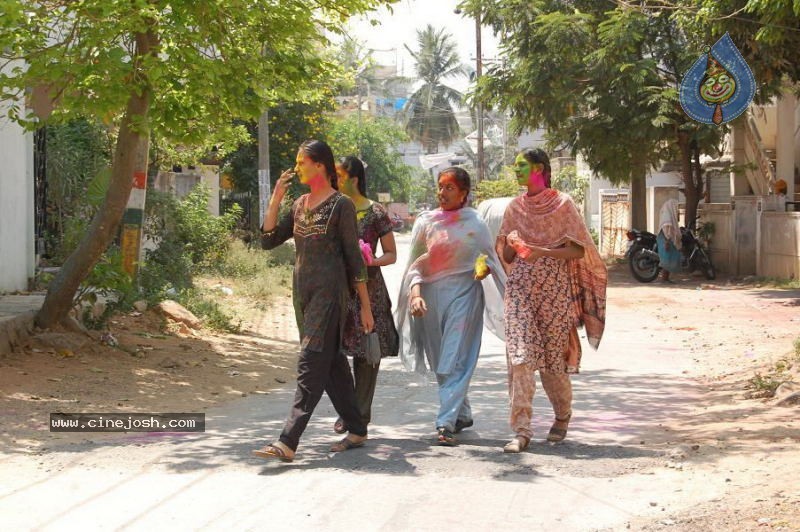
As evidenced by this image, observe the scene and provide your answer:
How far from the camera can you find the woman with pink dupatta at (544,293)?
Answer: 6.72m

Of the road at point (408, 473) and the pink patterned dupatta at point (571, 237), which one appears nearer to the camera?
the road at point (408, 473)

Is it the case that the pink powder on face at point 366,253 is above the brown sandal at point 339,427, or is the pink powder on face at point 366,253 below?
above

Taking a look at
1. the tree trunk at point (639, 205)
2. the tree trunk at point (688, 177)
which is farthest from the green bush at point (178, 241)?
the tree trunk at point (639, 205)

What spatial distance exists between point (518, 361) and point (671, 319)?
30.7 ft

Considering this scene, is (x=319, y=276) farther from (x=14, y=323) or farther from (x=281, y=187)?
(x=14, y=323)

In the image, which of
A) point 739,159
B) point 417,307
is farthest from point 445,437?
point 739,159

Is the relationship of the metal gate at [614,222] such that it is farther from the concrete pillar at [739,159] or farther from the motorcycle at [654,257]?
the motorcycle at [654,257]

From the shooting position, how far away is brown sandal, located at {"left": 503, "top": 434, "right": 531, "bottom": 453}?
6.54 meters

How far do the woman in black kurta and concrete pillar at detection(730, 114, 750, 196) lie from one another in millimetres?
18874

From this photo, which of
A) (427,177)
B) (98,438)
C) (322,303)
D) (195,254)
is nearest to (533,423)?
(322,303)

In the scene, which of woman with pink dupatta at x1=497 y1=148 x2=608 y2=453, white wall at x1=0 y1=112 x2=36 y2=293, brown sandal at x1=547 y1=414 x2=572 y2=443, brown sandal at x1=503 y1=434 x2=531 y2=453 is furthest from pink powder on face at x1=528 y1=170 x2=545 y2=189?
white wall at x1=0 y1=112 x2=36 y2=293

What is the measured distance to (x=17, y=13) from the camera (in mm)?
8094

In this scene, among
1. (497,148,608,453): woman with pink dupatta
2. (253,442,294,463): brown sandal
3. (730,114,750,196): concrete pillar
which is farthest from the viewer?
(730,114,750,196): concrete pillar

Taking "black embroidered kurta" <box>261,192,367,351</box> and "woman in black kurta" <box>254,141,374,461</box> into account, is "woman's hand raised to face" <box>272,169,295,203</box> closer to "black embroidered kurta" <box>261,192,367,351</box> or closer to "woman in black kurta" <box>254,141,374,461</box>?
"woman in black kurta" <box>254,141,374,461</box>
